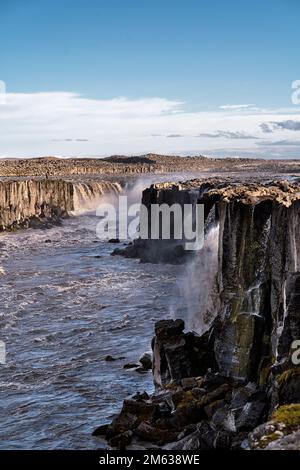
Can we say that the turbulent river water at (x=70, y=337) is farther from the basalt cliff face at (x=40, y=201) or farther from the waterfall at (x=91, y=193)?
the waterfall at (x=91, y=193)

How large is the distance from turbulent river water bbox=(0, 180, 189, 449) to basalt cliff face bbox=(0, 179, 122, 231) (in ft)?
66.9

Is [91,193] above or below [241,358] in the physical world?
above

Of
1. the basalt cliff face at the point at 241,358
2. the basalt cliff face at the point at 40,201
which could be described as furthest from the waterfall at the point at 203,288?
the basalt cliff face at the point at 40,201

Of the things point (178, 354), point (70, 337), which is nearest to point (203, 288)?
point (70, 337)

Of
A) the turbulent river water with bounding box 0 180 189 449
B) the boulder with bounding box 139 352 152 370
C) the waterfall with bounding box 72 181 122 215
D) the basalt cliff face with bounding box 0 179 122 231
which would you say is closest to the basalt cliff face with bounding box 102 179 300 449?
the turbulent river water with bounding box 0 180 189 449

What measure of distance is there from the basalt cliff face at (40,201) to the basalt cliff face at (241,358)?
49660mm

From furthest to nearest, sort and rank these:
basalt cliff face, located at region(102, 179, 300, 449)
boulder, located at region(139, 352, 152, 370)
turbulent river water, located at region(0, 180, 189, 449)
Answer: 1. boulder, located at region(139, 352, 152, 370)
2. turbulent river water, located at region(0, 180, 189, 449)
3. basalt cliff face, located at region(102, 179, 300, 449)

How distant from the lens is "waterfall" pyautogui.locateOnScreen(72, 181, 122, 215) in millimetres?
88562

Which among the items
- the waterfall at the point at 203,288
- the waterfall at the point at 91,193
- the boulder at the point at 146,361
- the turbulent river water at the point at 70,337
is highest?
the waterfall at the point at 91,193

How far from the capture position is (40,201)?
259 feet

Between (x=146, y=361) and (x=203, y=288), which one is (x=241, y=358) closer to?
(x=146, y=361)

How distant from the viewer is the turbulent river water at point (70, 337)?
59.6ft

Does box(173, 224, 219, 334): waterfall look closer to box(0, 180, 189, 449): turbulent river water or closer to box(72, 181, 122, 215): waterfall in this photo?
box(0, 180, 189, 449): turbulent river water

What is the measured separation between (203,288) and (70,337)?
693cm
